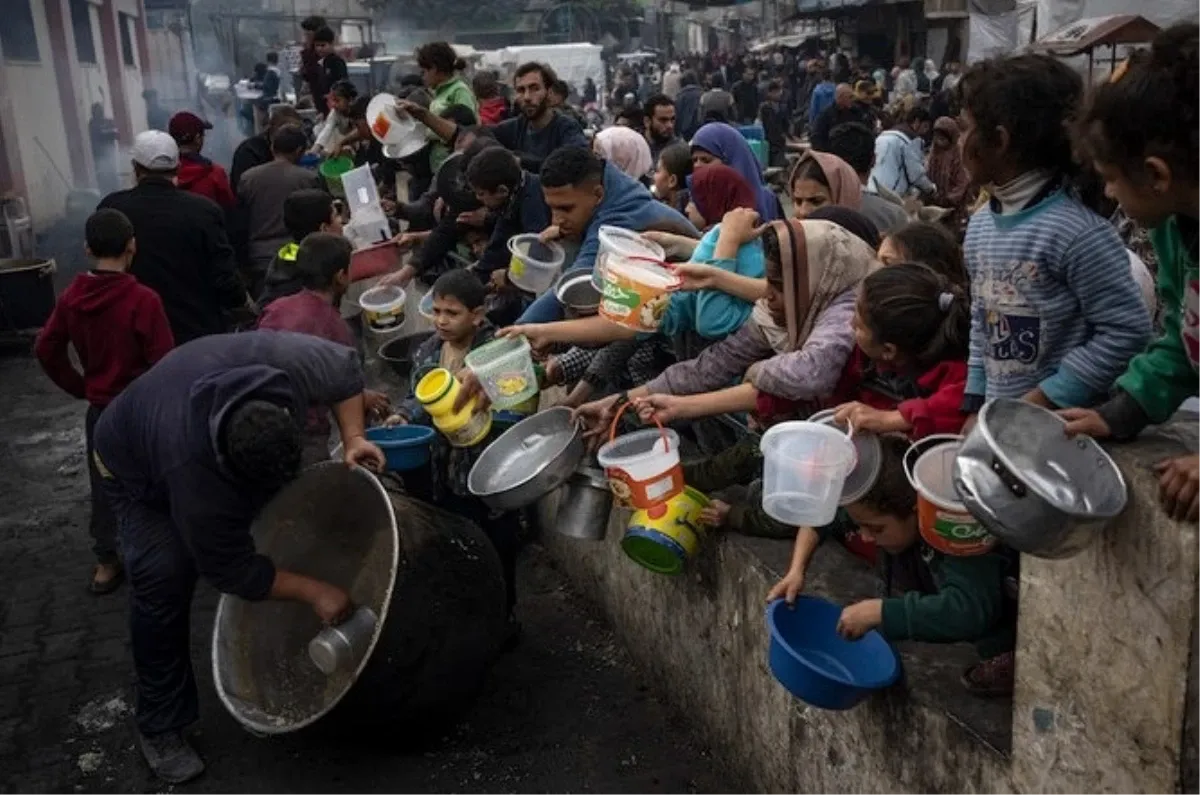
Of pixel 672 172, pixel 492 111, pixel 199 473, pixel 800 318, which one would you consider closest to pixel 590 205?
pixel 800 318

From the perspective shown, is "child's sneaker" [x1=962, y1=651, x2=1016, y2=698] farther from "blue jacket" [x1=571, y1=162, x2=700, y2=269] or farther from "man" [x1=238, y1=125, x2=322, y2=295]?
"man" [x1=238, y1=125, x2=322, y2=295]

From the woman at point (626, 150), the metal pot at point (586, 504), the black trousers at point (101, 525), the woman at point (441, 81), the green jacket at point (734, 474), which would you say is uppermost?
the woman at point (441, 81)

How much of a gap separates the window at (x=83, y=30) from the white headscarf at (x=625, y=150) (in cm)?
1607

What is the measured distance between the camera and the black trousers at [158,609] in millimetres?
3943

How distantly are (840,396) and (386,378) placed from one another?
479 centimetres

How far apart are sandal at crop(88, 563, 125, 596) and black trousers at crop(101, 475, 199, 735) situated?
5.41ft

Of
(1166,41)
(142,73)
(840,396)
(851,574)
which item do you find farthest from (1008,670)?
(142,73)

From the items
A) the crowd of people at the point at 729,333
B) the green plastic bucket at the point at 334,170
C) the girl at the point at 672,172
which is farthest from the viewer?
the green plastic bucket at the point at 334,170

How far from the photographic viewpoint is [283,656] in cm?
434

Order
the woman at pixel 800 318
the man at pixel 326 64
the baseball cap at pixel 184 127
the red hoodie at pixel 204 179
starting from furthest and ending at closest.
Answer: the man at pixel 326 64, the baseball cap at pixel 184 127, the red hoodie at pixel 204 179, the woman at pixel 800 318

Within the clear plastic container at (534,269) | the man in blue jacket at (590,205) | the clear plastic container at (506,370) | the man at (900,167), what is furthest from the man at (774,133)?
the clear plastic container at (506,370)

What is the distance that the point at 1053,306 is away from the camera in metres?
2.64

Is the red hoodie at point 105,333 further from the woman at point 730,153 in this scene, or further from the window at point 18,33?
the window at point 18,33

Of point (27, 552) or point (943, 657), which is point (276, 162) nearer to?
point (27, 552)
